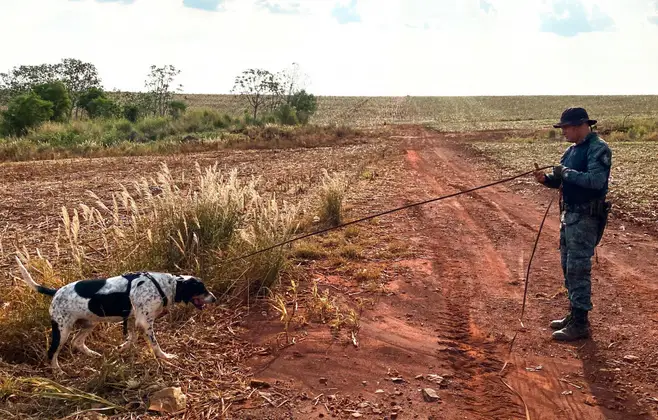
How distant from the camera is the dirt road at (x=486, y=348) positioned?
12.9 feet

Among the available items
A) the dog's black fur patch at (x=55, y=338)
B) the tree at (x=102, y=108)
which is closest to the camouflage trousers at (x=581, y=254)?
the dog's black fur patch at (x=55, y=338)

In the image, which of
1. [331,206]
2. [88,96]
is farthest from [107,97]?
[331,206]

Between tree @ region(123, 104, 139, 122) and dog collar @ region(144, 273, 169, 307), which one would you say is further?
tree @ region(123, 104, 139, 122)

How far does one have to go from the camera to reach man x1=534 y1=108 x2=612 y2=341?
4.87 m

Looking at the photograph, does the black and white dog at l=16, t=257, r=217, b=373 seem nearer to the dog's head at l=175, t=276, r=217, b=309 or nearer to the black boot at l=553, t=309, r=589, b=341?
the dog's head at l=175, t=276, r=217, b=309

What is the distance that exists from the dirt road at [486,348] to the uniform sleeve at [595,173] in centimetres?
146

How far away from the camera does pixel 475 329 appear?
5223 mm

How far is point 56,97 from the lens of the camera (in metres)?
37.4

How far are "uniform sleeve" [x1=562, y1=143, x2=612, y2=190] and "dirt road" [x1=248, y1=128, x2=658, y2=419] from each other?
1.46 metres

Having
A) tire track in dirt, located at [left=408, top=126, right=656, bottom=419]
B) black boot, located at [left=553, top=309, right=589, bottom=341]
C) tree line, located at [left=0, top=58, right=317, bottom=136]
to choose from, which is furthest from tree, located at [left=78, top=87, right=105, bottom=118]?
black boot, located at [left=553, top=309, right=589, bottom=341]

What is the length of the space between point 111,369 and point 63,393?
39 centimetres

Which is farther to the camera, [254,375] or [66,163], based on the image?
[66,163]

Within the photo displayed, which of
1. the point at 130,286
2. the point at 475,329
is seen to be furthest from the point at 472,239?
the point at 130,286

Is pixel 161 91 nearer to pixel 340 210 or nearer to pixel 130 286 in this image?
pixel 340 210
